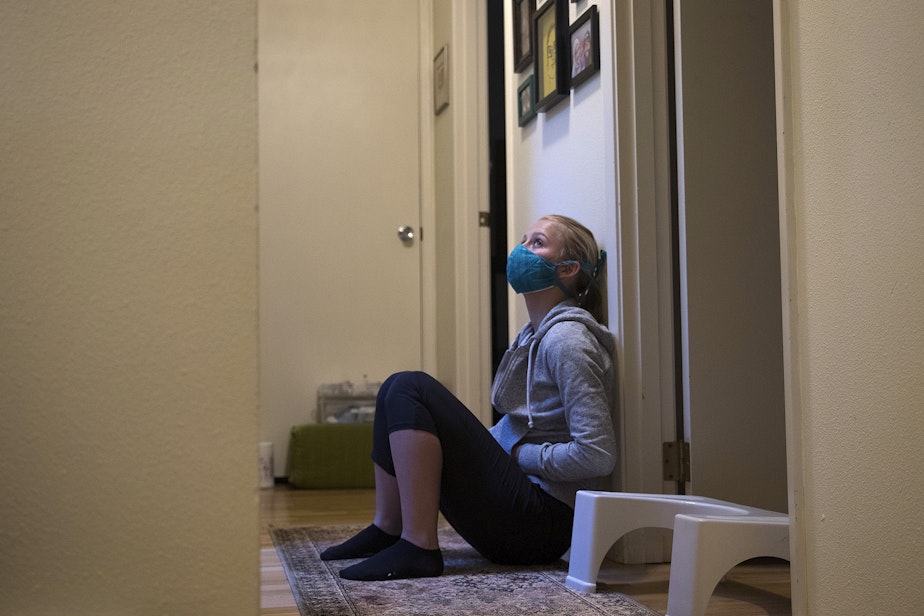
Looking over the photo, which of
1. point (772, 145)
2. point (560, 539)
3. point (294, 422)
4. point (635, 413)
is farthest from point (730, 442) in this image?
point (294, 422)

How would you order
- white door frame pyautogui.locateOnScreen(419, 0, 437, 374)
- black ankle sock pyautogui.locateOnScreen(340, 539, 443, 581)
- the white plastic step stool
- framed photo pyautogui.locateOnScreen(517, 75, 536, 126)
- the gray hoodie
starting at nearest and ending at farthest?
the white plastic step stool, black ankle sock pyautogui.locateOnScreen(340, 539, 443, 581), the gray hoodie, framed photo pyautogui.locateOnScreen(517, 75, 536, 126), white door frame pyautogui.locateOnScreen(419, 0, 437, 374)

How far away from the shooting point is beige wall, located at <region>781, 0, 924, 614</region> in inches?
Answer: 58.9

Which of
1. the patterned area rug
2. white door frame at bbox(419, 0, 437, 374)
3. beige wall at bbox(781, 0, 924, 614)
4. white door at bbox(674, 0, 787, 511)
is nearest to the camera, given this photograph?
beige wall at bbox(781, 0, 924, 614)

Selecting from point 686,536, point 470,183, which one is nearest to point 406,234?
point 470,183

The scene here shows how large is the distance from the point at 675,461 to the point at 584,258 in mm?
515

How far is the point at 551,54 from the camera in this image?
9.36 feet

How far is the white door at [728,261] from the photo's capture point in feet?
7.63

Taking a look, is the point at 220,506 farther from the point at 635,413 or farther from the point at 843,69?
the point at 635,413

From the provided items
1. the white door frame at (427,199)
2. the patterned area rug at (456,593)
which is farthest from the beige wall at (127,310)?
the white door frame at (427,199)

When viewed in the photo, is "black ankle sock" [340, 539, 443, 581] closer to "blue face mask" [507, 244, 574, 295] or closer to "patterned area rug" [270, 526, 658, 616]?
"patterned area rug" [270, 526, 658, 616]

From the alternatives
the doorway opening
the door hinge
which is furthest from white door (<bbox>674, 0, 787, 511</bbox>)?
the doorway opening

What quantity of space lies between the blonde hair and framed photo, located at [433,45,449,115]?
171 cm

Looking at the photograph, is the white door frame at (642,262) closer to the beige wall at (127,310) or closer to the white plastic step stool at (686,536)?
the white plastic step stool at (686,536)

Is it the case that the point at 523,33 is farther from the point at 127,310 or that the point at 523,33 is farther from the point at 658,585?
the point at 127,310
